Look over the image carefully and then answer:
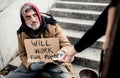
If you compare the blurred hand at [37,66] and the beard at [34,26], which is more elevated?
the beard at [34,26]

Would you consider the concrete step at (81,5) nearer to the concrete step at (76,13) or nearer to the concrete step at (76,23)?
the concrete step at (76,13)

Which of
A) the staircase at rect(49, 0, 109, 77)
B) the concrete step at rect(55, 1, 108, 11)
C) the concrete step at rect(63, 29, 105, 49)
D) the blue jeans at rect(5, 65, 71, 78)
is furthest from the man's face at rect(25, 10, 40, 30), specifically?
the concrete step at rect(55, 1, 108, 11)

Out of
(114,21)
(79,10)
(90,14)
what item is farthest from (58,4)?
(114,21)

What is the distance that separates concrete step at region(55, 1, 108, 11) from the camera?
434 centimetres

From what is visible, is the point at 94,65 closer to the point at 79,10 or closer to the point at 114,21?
the point at 79,10

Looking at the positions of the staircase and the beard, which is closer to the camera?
the beard

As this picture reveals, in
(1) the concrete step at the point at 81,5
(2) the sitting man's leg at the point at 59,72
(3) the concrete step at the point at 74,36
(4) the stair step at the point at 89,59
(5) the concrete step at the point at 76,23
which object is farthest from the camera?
(1) the concrete step at the point at 81,5

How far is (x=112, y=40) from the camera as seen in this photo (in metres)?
0.81

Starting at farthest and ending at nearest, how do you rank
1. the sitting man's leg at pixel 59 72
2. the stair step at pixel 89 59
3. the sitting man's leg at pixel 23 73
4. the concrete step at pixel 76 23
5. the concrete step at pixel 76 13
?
the concrete step at pixel 76 13 < the concrete step at pixel 76 23 < the stair step at pixel 89 59 < the sitting man's leg at pixel 23 73 < the sitting man's leg at pixel 59 72

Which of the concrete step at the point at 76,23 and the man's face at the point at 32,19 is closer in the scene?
the man's face at the point at 32,19

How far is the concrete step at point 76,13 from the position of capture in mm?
4215

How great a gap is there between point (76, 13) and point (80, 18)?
127 mm

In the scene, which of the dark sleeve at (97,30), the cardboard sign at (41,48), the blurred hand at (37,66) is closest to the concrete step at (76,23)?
the cardboard sign at (41,48)

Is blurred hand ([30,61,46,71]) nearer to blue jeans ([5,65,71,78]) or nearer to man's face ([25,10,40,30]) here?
blue jeans ([5,65,71,78])
